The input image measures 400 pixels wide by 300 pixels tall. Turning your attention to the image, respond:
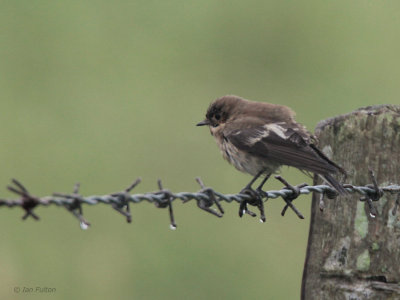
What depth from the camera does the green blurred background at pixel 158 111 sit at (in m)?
9.94

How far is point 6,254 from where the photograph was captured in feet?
32.1

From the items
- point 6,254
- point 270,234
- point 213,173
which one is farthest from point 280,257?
point 6,254

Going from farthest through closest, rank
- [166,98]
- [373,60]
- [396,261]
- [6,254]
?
[373,60] → [166,98] → [6,254] → [396,261]

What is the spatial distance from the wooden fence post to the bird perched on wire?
29cm

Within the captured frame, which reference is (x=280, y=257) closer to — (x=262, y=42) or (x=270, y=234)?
(x=270, y=234)

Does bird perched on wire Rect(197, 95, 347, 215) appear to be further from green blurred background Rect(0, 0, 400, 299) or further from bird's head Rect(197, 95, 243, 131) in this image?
green blurred background Rect(0, 0, 400, 299)

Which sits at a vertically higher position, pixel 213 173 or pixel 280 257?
pixel 213 173

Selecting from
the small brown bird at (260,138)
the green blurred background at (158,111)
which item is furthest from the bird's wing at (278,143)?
the green blurred background at (158,111)

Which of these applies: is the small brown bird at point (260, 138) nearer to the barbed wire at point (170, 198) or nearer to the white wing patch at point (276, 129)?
the white wing patch at point (276, 129)

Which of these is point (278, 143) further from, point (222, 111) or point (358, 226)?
point (358, 226)

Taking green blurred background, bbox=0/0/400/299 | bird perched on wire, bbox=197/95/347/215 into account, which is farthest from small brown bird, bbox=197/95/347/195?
green blurred background, bbox=0/0/400/299

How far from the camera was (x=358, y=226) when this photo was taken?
5.27 metres

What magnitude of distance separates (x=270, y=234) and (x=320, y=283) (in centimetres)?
535

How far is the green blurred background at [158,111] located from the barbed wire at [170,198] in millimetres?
4131
